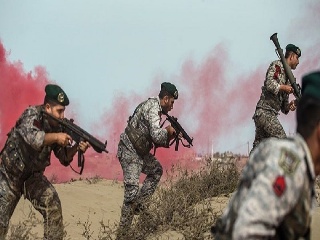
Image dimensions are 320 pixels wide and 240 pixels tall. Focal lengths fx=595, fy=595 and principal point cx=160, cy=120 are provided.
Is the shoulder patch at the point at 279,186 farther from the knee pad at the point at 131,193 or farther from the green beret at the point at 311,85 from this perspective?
the knee pad at the point at 131,193

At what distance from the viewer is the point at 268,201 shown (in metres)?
1.63

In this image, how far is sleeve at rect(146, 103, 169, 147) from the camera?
646 centimetres

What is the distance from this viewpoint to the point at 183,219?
6.36 meters

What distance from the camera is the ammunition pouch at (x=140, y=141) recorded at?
6.64 m

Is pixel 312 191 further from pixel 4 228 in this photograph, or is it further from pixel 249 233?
pixel 4 228

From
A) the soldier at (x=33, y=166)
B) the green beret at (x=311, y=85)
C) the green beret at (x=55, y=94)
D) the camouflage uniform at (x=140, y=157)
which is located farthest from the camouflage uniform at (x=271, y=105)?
the green beret at (x=311, y=85)

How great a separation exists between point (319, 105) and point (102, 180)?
12.7 meters

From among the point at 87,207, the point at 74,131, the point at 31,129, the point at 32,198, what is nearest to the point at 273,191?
the point at 31,129

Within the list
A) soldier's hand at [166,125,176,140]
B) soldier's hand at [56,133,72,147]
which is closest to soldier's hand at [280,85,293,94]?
soldier's hand at [166,125,176,140]

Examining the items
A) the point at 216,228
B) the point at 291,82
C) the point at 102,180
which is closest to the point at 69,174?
the point at 102,180

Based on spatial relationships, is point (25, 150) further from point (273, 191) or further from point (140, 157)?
point (273, 191)

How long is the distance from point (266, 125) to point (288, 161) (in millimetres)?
5929

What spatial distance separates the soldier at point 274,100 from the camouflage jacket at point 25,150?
3.09 meters

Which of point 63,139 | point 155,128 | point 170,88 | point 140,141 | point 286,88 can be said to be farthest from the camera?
point 286,88
